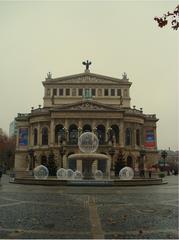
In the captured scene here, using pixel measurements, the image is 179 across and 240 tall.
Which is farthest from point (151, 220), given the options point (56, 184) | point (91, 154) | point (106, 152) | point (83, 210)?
point (106, 152)

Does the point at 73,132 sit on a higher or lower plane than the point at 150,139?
higher

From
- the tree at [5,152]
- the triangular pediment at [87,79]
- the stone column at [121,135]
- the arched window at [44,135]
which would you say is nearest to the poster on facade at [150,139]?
the stone column at [121,135]

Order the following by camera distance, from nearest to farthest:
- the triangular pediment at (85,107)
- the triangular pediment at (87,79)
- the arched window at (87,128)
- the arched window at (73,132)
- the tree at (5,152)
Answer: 1. the triangular pediment at (85,107)
2. the arched window at (73,132)
3. the arched window at (87,128)
4. the triangular pediment at (87,79)
5. the tree at (5,152)

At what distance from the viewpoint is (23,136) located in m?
74.3

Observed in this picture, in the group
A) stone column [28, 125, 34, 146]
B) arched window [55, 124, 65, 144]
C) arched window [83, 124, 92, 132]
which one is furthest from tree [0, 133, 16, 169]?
arched window [83, 124, 92, 132]

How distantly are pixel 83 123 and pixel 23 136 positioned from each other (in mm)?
14439

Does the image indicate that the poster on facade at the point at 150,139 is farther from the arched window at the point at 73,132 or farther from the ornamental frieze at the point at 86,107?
the arched window at the point at 73,132

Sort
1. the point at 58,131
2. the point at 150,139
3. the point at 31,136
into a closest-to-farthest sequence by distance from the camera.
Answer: the point at 58,131, the point at 150,139, the point at 31,136

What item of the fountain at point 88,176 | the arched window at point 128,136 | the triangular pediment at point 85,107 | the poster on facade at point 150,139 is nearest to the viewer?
the fountain at point 88,176

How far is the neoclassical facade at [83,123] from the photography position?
6821 centimetres

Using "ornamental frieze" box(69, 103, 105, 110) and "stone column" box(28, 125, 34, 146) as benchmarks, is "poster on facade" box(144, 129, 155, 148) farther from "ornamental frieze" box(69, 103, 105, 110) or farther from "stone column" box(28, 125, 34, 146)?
"stone column" box(28, 125, 34, 146)

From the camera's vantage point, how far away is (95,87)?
78.4 meters

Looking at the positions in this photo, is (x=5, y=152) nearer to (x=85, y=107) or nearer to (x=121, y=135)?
(x=85, y=107)

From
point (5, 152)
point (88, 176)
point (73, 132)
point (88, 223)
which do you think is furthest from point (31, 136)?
point (88, 223)
